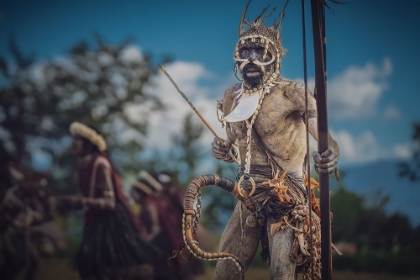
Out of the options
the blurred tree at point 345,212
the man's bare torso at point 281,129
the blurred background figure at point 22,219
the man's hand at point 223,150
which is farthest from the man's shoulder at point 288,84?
the blurred tree at point 345,212

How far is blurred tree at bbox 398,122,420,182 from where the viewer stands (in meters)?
11.3

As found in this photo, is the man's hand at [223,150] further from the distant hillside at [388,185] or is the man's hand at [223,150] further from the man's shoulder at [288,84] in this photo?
the distant hillside at [388,185]

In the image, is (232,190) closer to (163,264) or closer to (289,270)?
(289,270)

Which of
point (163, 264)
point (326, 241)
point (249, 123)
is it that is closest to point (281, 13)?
point (249, 123)

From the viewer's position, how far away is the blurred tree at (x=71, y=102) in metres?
15.1

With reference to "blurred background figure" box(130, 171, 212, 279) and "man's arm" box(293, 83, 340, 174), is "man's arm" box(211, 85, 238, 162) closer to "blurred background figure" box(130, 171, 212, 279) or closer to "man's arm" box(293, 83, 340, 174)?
"man's arm" box(293, 83, 340, 174)

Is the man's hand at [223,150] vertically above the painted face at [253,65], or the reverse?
the painted face at [253,65]

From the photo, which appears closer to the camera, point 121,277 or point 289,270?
point 289,270

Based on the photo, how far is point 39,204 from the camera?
11219 millimetres

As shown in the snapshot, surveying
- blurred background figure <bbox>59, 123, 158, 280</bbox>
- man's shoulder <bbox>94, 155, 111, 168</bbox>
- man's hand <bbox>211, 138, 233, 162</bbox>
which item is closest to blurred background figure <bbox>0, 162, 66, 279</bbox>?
blurred background figure <bbox>59, 123, 158, 280</bbox>

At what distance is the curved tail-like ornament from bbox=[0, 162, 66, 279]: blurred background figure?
277 inches

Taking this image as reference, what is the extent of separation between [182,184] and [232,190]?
9.23 metres

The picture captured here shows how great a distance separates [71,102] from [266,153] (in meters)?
11.8

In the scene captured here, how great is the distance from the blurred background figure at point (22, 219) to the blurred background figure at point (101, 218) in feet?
9.18
